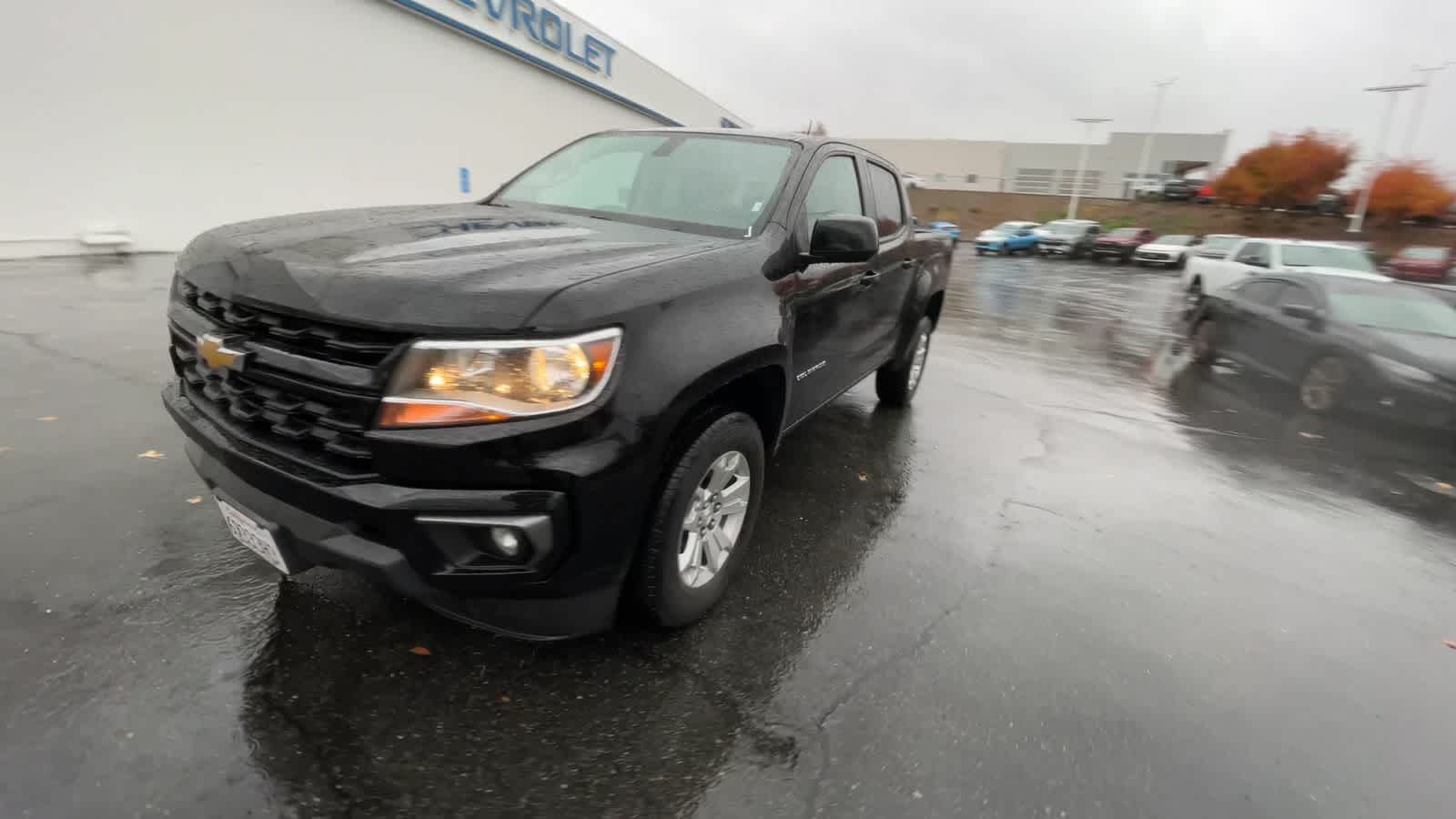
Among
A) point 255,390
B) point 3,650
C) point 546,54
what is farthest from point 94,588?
point 546,54

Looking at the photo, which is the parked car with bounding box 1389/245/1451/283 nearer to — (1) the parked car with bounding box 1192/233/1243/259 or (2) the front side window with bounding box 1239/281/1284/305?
(1) the parked car with bounding box 1192/233/1243/259

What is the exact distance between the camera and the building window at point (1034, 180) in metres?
67.6

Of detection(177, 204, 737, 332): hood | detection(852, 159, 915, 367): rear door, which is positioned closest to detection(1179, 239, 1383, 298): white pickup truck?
detection(852, 159, 915, 367): rear door

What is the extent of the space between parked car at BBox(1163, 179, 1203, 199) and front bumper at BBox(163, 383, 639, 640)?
54.6 metres

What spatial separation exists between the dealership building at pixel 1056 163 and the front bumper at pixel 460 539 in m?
66.1

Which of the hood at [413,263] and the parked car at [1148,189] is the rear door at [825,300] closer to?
the hood at [413,263]

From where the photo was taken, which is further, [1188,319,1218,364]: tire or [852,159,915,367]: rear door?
[1188,319,1218,364]: tire

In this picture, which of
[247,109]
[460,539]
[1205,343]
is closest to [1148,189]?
[1205,343]

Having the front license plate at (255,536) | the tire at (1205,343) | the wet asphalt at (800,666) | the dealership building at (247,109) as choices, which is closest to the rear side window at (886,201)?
the wet asphalt at (800,666)

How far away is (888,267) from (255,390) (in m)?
3.30

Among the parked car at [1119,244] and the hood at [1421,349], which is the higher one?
the parked car at [1119,244]

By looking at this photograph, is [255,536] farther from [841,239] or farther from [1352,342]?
[1352,342]

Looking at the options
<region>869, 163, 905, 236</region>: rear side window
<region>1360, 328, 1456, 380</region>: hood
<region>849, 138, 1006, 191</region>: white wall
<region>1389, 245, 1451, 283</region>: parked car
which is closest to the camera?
<region>869, 163, 905, 236</region>: rear side window

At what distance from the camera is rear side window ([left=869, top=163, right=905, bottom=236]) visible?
4.24 metres
